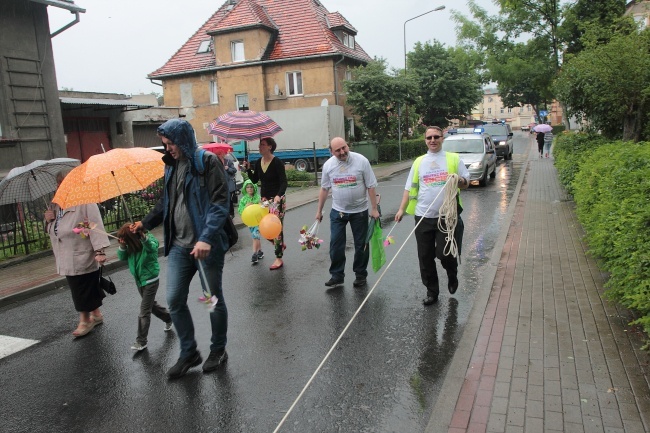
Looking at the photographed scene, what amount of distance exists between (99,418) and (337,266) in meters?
3.42

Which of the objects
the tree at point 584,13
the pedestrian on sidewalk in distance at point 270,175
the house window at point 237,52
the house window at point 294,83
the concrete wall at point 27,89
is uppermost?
the house window at point 237,52

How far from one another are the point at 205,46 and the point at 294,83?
292 inches

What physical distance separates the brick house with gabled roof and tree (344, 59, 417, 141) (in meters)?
2.75

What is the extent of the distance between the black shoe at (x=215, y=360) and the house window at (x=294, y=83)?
29186mm

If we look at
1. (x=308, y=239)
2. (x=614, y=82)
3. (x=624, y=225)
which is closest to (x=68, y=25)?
(x=308, y=239)

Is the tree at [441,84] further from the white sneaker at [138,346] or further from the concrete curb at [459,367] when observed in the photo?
the white sneaker at [138,346]

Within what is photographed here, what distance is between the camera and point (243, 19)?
1246 inches

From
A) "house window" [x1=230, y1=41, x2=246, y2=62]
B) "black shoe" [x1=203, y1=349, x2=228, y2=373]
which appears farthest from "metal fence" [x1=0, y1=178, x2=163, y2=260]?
"house window" [x1=230, y1=41, x2=246, y2=62]

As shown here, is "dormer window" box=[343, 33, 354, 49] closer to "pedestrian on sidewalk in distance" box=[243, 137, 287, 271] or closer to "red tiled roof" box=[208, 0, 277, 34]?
"red tiled roof" box=[208, 0, 277, 34]

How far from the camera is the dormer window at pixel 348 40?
33.7m

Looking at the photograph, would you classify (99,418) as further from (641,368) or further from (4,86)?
(4,86)

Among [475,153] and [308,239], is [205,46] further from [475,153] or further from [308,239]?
[308,239]

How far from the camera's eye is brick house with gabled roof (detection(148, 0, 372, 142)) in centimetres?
Result: 3141

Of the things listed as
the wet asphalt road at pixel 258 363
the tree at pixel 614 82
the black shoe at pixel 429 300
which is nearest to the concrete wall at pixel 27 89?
the wet asphalt road at pixel 258 363
